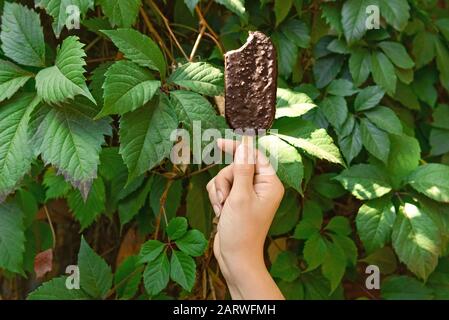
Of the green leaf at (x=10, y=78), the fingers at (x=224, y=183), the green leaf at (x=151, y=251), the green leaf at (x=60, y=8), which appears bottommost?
the green leaf at (x=151, y=251)

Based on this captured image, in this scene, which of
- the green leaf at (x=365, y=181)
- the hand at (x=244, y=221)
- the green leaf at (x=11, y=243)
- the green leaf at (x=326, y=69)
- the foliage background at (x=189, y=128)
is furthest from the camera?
the green leaf at (x=326, y=69)

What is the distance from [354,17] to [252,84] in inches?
15.0

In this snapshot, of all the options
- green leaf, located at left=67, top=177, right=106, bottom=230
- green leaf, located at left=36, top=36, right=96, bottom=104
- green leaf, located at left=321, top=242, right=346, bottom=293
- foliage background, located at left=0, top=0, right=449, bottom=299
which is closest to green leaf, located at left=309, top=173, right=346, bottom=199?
foliage background, located at left=0, top=0, right=449, bottom=299

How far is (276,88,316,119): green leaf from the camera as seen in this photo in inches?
35.9

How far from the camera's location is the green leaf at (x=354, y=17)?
3.47ft

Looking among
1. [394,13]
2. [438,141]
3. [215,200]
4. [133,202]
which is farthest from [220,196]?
[438,141]

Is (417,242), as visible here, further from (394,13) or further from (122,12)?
(122,12)

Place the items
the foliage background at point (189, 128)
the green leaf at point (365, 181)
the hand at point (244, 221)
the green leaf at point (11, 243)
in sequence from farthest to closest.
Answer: the green leaf at point (365, 181)
the green leaf at point (11, 243)
the foliage background at point (189, 128)
the hand at point (244, 221)

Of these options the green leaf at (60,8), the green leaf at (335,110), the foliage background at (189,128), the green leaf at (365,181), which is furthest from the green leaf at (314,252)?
the green leaf at (60,8)

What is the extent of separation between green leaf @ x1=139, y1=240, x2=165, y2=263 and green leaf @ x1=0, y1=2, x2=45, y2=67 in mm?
335

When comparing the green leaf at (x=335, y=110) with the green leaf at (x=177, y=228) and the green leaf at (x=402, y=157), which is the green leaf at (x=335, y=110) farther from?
the green leaf at (x=177, y=228)

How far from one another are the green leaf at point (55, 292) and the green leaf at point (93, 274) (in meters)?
0.02

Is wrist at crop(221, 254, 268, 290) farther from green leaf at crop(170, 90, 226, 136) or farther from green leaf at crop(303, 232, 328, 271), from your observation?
green leaf at crop(303, 232, 328, 271)
